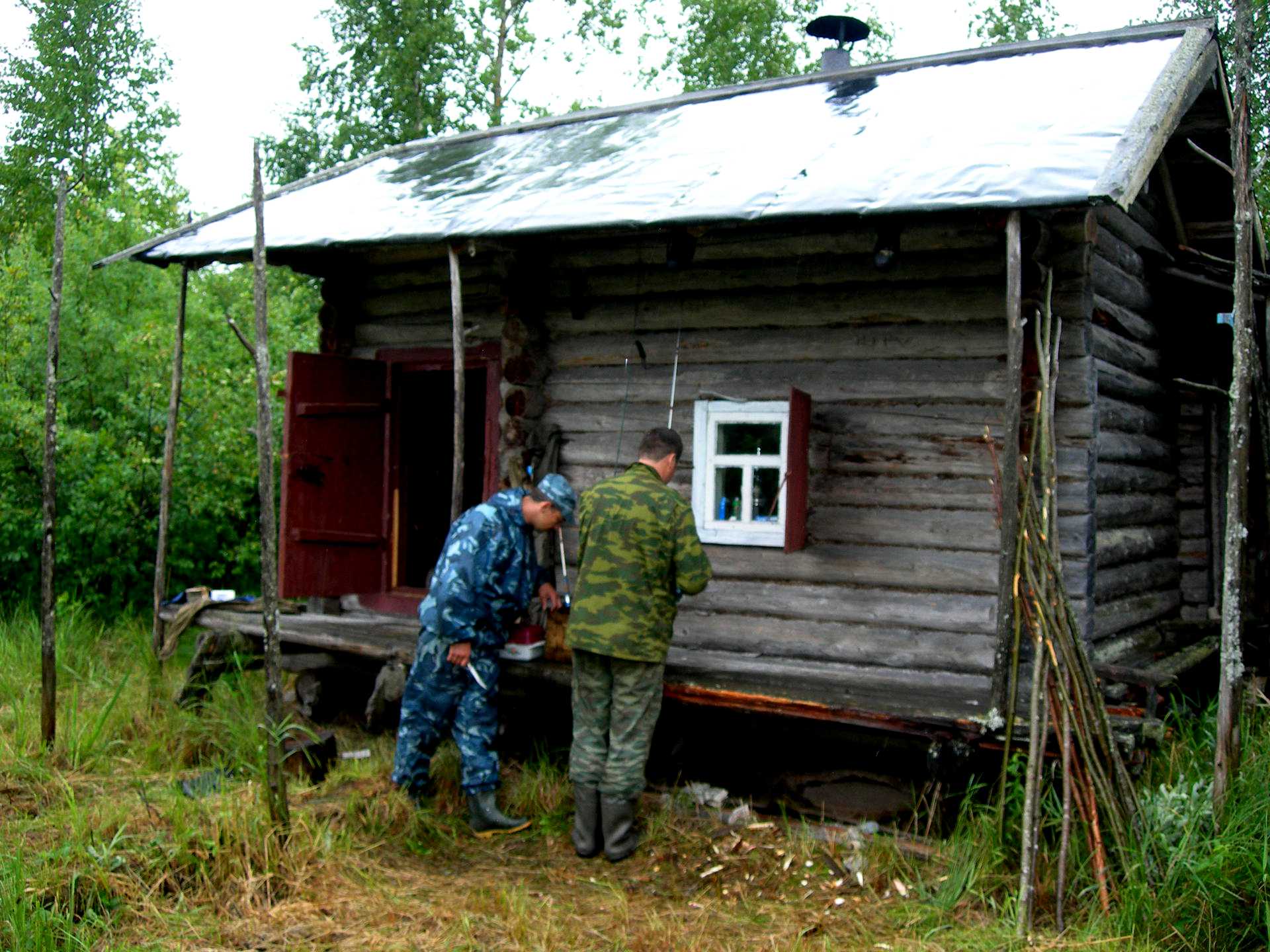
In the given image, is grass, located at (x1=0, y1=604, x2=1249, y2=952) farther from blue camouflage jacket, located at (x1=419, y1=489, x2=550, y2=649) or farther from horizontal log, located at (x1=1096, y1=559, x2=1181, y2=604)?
horizontal log, located at (x1=1096, y1=559, x2=1181, y2=604)

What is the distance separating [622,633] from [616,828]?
103 cm

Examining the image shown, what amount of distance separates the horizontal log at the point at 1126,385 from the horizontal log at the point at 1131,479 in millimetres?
453

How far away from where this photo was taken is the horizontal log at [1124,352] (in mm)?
7039

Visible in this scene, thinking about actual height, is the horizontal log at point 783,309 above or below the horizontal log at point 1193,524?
above

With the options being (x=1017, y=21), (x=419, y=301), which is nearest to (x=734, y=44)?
(x=1017, y=21)

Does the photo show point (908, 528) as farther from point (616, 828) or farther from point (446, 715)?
point (446, 715)

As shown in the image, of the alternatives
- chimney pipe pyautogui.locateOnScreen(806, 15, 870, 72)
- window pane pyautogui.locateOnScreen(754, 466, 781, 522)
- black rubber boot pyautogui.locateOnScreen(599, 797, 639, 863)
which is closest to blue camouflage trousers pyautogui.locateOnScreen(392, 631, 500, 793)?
black rubber boot pyautogui.locateOnScreen(599, 797, 639, 863)

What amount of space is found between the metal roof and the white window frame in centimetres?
148

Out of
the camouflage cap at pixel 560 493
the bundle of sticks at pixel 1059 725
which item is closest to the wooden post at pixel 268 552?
the camouflage cap at pixel 560 493

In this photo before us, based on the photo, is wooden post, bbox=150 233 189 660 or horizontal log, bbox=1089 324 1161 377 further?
wooden post, bbox=150 233 189 660

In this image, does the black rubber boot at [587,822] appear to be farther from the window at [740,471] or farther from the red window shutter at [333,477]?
the red window shutter at [333,477]

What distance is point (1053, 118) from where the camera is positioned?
667cm

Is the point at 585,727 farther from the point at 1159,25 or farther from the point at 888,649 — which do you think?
the point at 1159,25

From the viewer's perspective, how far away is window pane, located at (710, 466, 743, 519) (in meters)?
7.74
